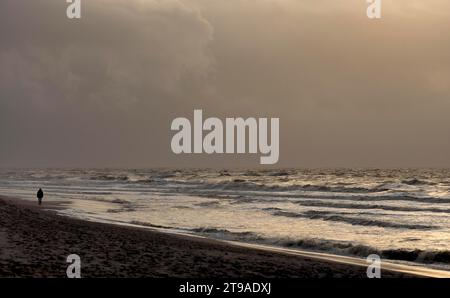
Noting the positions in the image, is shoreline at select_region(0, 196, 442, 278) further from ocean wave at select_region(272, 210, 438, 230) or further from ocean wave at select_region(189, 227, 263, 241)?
ocean wave at select_region(272, 210, 438, 230)

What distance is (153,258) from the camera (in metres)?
14.8

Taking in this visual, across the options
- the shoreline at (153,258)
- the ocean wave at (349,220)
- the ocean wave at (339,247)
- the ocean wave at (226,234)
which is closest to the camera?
the shoreline at (153,258)

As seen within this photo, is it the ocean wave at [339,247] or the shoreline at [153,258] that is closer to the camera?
the shoreline at [153,258]

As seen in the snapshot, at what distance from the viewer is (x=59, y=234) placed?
18484 mm

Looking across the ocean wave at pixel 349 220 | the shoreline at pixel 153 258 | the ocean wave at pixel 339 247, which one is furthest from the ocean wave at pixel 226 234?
the ocean wave at pixel 349 220

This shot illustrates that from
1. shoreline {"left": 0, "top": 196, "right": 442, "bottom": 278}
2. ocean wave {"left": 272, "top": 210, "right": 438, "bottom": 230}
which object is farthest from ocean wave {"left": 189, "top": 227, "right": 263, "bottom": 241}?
ocean wave {"left": 272, "top": 210, "right": 438, "bottom": 230}

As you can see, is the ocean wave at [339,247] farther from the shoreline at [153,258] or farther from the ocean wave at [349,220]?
the ocean wave at [349,220]

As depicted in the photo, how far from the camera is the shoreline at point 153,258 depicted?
40.7 ft

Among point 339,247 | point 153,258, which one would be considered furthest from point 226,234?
A: point 153,258

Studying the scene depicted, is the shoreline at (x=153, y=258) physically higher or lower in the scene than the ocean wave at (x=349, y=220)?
higher

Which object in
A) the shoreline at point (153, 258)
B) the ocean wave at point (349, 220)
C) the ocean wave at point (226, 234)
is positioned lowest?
the ocean wave at point (349, 220)
